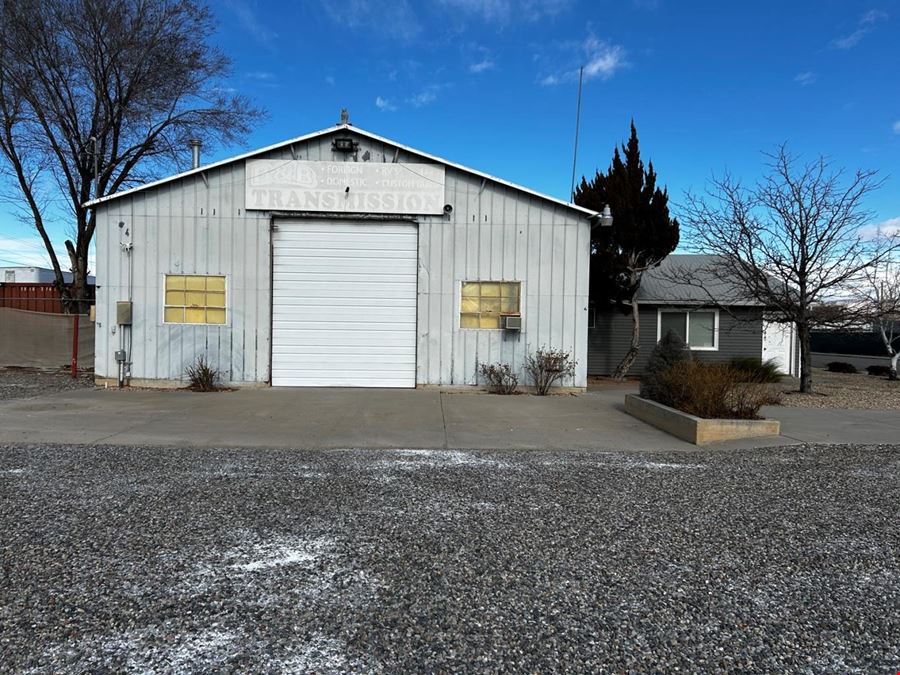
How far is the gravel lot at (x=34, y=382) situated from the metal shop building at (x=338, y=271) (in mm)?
979

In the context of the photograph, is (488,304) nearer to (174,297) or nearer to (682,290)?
(174,297)

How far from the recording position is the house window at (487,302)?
516 inches

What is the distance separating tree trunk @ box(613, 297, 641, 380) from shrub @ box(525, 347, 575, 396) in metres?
4.68

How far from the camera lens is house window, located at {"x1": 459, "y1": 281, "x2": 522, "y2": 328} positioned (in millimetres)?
13102

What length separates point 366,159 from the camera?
1299 cm

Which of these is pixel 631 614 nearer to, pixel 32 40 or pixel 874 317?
pixel 874 317

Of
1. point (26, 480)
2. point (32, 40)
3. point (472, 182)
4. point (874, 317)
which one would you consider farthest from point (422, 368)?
point (32, 40)

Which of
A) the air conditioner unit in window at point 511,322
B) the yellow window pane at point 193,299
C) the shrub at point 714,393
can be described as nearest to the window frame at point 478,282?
the air conditioner unit in window at point 511,322

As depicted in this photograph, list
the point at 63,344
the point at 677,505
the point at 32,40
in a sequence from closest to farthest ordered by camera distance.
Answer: the point at 677,505, the point at 63,344, the point at 32,40

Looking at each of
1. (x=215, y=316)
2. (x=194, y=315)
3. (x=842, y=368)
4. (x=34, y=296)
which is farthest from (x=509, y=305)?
(x=34, y=296)

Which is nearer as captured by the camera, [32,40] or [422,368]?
[422,368]

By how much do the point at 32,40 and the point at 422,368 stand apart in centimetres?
1535

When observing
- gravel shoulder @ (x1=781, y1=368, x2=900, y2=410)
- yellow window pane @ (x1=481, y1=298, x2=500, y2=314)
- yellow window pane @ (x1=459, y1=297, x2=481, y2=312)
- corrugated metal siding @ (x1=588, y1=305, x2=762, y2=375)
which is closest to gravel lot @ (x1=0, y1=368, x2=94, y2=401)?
yellow window pane @ (x1=459, y1=297, x2=481, y2=312)

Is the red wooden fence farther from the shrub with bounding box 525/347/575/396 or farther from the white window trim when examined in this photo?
the white window trim
